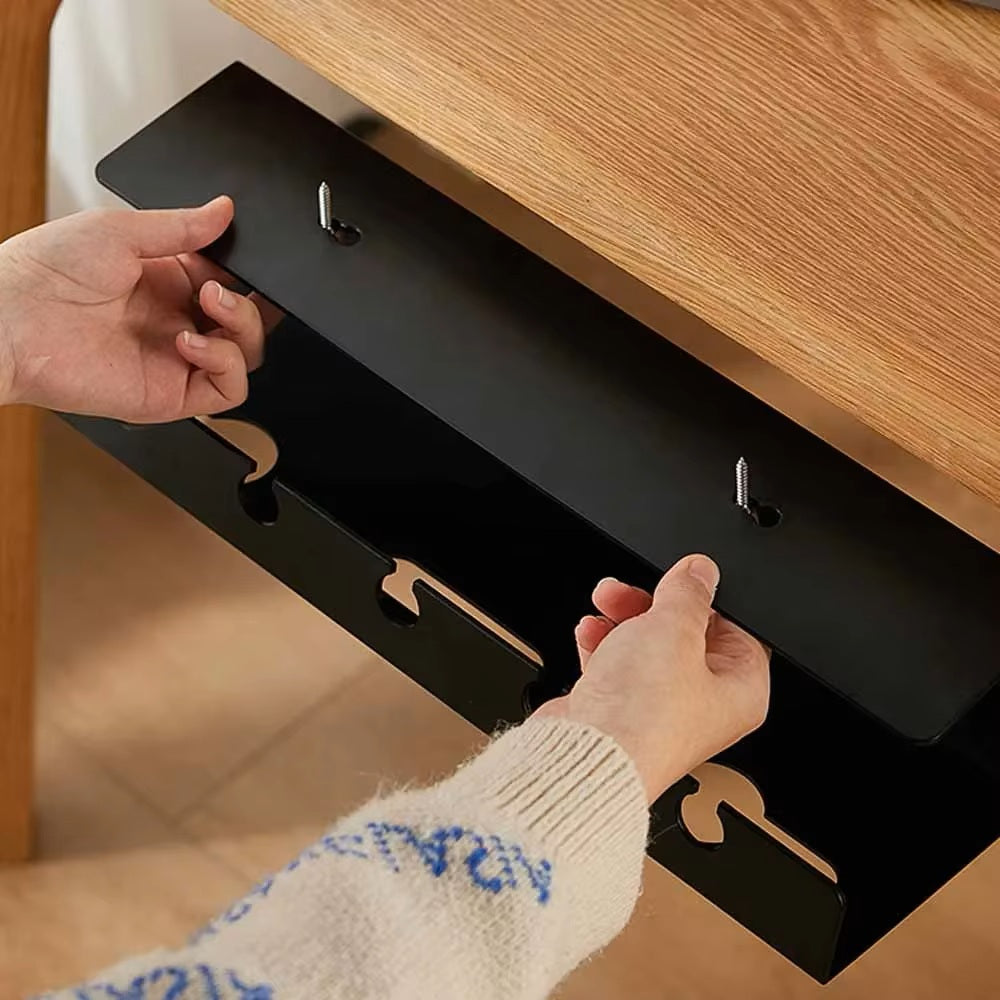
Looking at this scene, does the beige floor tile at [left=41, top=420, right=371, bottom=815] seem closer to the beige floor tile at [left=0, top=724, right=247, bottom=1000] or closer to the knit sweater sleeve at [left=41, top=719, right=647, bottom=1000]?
the beige floor tile at [left=0, top=724, right=247, bottom=1000]

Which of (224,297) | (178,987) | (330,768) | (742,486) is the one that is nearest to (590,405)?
(742,486)

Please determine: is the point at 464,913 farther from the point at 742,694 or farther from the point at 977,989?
the point at 977,989

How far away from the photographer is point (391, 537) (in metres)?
0.93

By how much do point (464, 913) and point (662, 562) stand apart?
7.8 inches

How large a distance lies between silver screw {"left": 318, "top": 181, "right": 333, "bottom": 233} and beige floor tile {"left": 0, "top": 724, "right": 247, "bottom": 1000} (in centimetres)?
55

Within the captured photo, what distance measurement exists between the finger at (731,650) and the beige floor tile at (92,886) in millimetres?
549

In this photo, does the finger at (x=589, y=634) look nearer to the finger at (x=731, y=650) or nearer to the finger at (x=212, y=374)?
the finger at (x=731, y=650)

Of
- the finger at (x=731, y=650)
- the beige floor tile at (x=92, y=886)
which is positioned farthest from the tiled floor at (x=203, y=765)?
the finger at (x=731, y=650)

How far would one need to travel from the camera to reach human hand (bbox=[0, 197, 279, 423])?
2.77 feet

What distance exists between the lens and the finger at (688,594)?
0.72 metres

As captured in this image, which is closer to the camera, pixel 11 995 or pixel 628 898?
pixel 628 898

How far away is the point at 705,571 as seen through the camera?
0.73m

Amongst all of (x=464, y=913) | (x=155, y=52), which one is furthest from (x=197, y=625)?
(x=464, y=913)

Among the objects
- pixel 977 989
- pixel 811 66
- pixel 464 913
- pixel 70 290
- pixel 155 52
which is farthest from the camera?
pixel 155 52
